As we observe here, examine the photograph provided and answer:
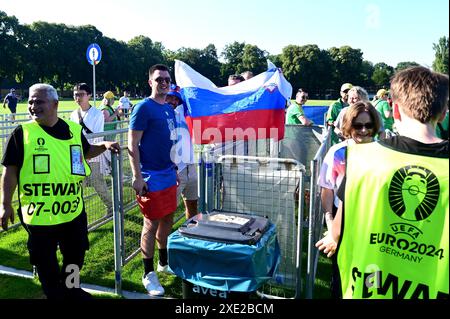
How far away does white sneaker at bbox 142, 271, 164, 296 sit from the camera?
3.89 m

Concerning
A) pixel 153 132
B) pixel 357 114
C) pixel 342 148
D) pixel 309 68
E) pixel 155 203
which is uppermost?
pixel 309 68

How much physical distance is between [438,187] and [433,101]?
0.38 metres

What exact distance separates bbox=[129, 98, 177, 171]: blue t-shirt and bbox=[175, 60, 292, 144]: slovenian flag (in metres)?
1.64

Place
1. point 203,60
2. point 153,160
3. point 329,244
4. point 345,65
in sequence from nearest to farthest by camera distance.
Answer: point 329,244 → point 153,160 → point 345,65 → point 203,60

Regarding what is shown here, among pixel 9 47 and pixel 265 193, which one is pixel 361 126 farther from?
pixel 9 47

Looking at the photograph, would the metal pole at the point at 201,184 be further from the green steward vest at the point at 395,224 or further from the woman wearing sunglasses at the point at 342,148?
the green steward vest at the point at 395,224

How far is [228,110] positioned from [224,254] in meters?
3.46

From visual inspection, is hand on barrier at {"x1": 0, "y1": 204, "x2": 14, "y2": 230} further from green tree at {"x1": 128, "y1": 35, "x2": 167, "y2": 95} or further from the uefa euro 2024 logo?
green tree at {"x1": 128, "y1": 35, "x2": 167, "y2": 95}

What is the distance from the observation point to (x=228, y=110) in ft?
18.9

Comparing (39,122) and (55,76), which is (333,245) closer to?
(39,122)

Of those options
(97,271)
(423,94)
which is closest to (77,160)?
(97,271)

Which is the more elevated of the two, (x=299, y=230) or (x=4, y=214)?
(x=4, y=214)

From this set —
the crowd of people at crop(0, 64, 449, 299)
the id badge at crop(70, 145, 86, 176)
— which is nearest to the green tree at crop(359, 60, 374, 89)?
the crowd of people at crop(0, 64, 449, 299)

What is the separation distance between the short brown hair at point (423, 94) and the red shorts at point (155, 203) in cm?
263
